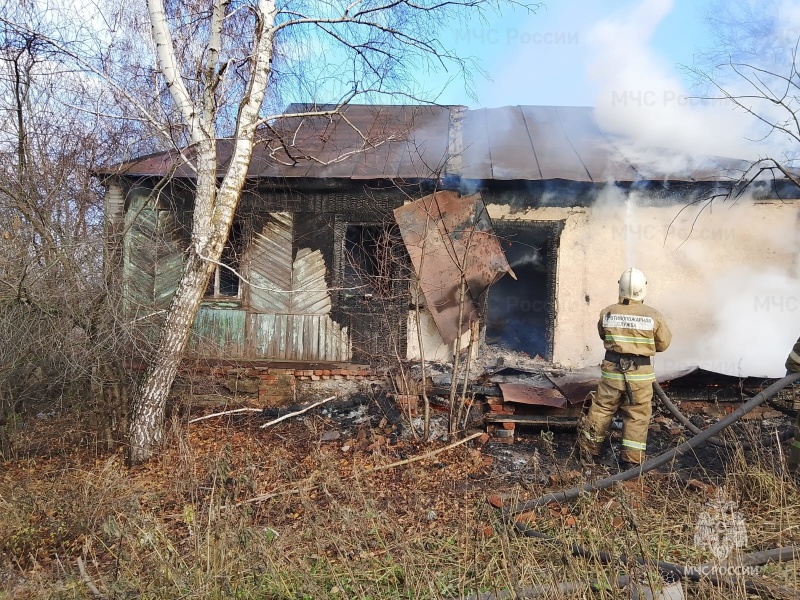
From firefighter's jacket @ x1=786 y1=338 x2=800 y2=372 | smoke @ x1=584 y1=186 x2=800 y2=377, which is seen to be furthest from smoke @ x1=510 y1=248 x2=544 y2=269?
firefighter's jacket @ x1=786 y1=338 x2=800 y2=372

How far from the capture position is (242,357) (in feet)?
25.7

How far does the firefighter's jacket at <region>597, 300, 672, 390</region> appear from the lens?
4840 mm

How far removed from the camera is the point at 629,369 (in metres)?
4.86

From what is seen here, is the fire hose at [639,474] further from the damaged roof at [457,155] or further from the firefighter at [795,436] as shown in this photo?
the damaged roof at [457,155]

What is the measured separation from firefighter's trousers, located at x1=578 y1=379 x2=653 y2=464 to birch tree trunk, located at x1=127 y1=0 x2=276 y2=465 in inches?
164

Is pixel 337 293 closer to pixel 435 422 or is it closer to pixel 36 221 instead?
pixel 435 422

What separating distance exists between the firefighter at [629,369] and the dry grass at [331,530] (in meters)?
0.56

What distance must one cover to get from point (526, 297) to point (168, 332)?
921 centimetres

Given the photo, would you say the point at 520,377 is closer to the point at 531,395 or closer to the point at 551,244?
the point at 531,395

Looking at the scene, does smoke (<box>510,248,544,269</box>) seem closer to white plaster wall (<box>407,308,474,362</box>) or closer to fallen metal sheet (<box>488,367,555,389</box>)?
white plaster wall (<box>407,308,474,362</box>)

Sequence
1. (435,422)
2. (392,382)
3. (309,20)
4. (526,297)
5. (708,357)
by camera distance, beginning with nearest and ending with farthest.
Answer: (309,20) < (435,422) < (392,382) < (708,357) < (526,297)

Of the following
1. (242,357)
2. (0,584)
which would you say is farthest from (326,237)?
(0,584)

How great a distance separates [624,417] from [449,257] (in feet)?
10.1

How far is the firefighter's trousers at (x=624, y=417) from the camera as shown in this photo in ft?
15.8
